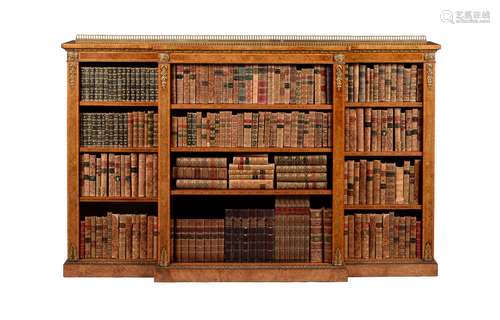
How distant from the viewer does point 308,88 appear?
338 inches

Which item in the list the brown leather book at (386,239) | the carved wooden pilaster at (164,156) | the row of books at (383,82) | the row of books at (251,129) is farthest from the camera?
the brown leather book at (386,239)

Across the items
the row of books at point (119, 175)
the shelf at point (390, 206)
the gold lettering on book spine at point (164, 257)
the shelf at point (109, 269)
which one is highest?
the row of books at point (119, 175)

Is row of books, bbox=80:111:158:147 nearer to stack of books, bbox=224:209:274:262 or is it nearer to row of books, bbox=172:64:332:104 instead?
row of books, bbox=172:64:332:104

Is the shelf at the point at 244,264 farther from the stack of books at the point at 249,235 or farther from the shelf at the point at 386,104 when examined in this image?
the shelf at the point at 386,104

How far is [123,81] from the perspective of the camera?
8.73m

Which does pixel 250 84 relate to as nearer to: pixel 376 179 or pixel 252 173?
pixel 252 173

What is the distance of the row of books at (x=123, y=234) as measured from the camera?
8781 millimetres

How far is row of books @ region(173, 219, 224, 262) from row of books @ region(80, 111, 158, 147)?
77 cm

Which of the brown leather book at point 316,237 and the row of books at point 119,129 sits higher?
the row of books at point 119,129

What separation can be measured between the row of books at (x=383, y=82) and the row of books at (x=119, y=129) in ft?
5.71

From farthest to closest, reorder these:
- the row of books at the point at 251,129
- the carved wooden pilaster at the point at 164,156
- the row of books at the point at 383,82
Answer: the row of books at the point at 383,82 < the row of books at the point at 251,129 < the carved wooden pilaster at the point at 164,156

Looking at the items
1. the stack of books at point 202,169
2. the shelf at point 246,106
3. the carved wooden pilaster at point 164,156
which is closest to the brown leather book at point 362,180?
the shelf at point 246,106

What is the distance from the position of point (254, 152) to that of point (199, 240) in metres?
0.90

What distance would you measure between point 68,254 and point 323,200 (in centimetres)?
233
